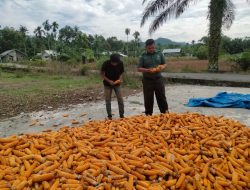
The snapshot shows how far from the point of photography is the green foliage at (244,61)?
17078 mm

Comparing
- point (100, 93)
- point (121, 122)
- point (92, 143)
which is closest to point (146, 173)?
point (92, 143)

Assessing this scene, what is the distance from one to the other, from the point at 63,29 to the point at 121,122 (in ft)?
226

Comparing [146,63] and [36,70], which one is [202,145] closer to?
[146,63]

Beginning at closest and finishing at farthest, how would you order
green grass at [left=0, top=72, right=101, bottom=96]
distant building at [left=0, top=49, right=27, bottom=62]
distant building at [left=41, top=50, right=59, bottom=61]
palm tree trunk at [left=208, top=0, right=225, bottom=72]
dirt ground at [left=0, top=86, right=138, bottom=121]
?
dirt ground at [left=0, top=86, right=138, bottom=121]
green grass at [left=0, top=72, right=101, bottom=96]
palm tree trunk at [left=208, top=0, right=225, bottom=72]
distant building at [left=41, top=50, right=59, bottom=61]
distant building at [left=0, top=49, right=27, bottom=62]

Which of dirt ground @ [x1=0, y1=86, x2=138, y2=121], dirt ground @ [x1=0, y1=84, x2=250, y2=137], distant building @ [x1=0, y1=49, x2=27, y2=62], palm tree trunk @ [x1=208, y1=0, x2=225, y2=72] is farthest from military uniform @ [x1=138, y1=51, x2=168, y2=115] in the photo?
distant building @ [x1=0, y1=49, x2=27, y2=62]

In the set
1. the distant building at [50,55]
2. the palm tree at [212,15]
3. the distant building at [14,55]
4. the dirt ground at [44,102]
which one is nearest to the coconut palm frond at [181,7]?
the palm tree at [212,15]

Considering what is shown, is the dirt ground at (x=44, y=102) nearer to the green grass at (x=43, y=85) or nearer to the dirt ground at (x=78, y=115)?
the dirt ground at (x=78, y=115)

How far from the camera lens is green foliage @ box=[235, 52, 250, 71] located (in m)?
17.1

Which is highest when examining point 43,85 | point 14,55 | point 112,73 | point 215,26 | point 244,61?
point 215,26

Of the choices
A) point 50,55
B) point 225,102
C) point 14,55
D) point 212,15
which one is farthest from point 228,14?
point 14,55

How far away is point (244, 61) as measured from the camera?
56.7ft

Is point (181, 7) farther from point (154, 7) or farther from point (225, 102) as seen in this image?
point (225, 102)

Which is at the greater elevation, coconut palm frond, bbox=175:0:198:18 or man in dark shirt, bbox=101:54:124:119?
coconut palm frond, bbox=175:0:198:18

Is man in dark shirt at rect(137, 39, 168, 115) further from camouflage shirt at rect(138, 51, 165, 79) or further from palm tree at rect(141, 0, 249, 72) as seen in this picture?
palm tree at rect(141, 0, 249, 72)
